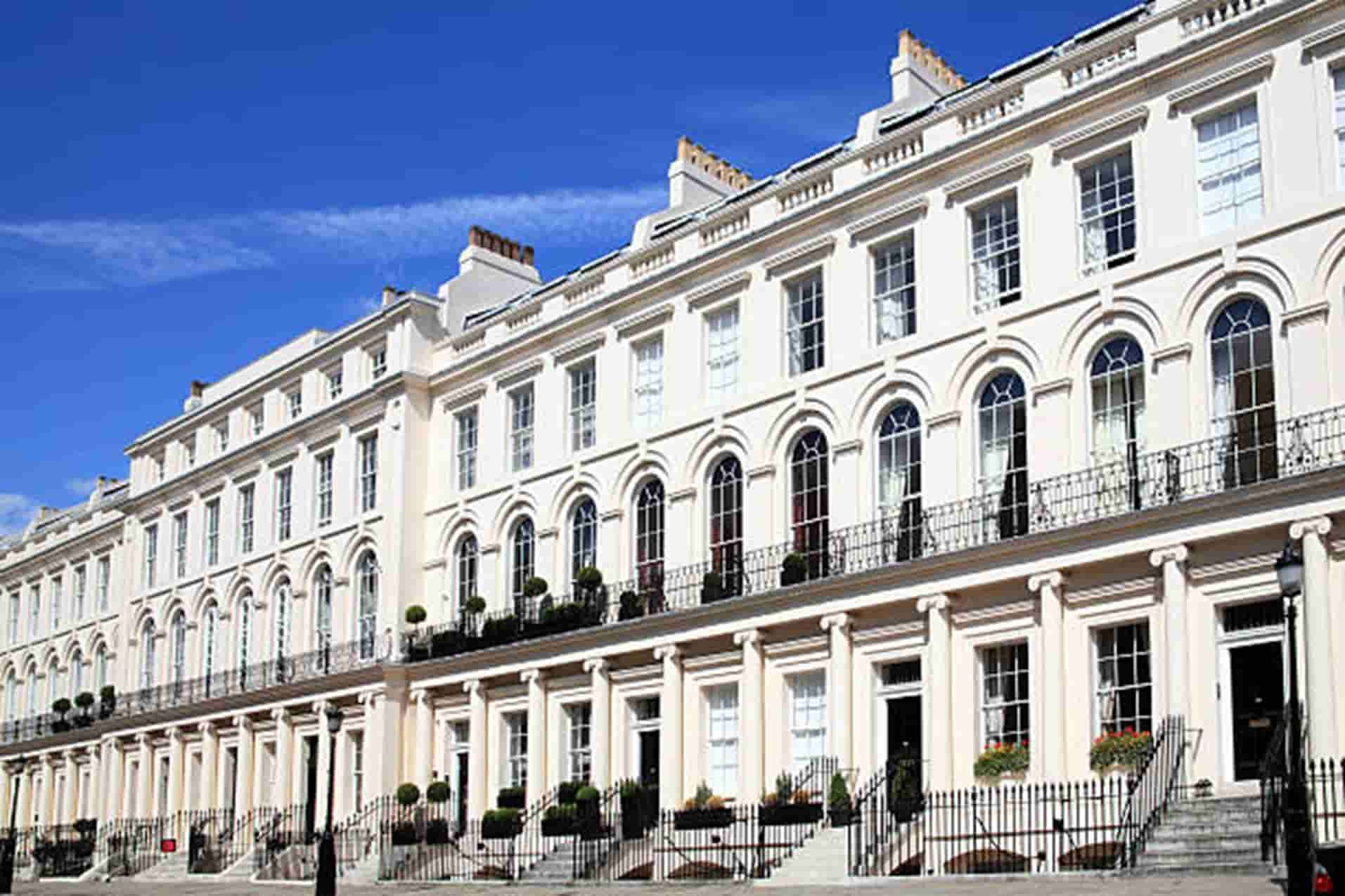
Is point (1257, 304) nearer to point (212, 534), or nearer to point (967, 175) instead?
point (967, 175)

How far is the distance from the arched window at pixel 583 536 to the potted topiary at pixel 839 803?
30.6 ft

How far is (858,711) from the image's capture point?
27.5 m

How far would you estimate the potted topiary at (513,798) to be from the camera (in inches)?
1318

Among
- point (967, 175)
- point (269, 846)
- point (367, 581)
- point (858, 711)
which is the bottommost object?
point (269, 846)

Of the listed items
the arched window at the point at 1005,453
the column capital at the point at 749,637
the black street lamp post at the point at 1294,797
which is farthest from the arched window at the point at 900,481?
the black street lamp post at the point at 1294,797

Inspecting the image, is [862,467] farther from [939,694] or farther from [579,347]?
[579,347]

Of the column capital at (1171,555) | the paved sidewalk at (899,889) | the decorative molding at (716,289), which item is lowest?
the paved sidewalk at (899,889)

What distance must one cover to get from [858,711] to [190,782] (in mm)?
23220

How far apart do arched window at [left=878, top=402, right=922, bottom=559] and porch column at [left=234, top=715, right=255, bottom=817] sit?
19877 millimetres

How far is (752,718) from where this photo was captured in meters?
29.0

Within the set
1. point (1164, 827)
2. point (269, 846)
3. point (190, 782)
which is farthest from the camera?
point (190, 782)

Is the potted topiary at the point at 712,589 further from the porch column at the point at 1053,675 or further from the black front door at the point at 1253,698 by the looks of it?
the black front door at the point at 1253,698

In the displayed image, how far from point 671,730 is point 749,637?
2.48 meters

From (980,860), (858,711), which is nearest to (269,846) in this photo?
(858,711)
